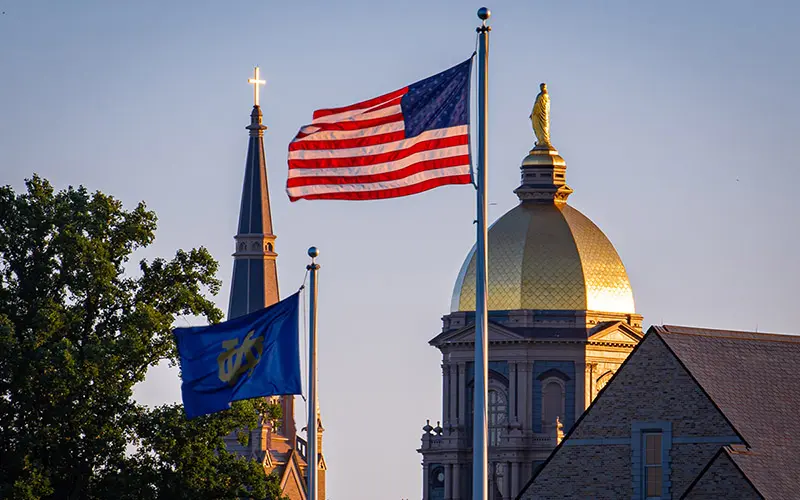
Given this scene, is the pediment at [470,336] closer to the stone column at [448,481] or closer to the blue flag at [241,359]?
the stone column at [448,481]

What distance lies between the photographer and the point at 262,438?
167875 millimetres

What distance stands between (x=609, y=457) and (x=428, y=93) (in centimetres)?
2069

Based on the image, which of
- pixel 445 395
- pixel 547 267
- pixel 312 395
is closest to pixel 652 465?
pixel 312 395

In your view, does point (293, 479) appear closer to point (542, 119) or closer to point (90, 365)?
point (542, 119)

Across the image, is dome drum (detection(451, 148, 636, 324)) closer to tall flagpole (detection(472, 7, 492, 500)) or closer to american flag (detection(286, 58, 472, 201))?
american flag (detection(286, 58, 472, 201))

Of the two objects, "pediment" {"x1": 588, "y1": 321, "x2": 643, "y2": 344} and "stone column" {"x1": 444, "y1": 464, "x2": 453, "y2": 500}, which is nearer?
"pediment" {"x1": 588, "y1": 321, "x2": 643, "y2": 344}

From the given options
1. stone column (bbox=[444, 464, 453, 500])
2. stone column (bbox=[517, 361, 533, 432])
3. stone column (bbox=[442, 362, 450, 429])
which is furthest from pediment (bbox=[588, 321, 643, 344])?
stone column (bbox=[444, 464, 453, 500])

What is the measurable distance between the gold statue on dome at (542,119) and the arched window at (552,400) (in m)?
11.3

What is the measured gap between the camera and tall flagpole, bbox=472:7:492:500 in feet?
144

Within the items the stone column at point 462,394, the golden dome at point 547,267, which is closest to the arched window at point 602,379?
the golden dome at point 547,267

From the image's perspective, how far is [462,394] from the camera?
129m

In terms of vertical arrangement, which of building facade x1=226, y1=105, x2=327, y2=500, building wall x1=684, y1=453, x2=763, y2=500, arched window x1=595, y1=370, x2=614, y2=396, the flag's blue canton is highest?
building facade x1=226, y1=105, x2=327, y2=500

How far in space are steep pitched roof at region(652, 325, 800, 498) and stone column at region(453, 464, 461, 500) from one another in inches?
2504

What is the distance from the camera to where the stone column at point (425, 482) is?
12975 cm
